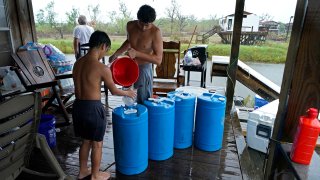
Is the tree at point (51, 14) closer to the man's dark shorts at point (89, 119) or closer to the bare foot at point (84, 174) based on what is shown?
the man's dark shorts at point (89, 119)

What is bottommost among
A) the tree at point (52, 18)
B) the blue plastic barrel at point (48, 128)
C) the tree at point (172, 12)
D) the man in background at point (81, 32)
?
the blue plastic barrel at point (48, 128)

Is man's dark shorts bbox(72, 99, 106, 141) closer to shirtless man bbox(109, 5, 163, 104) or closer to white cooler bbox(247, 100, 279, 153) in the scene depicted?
shirtless man bbox(109, 5, 163, 104)

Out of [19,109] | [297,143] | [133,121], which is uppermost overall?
[19,109]

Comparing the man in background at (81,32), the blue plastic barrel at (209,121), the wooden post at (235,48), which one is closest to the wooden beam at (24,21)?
the man in background at (81,32)

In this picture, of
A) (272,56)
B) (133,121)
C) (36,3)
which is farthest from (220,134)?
(272,56)

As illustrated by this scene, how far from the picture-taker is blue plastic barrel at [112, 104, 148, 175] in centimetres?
195

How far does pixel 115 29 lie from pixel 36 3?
13.2ft

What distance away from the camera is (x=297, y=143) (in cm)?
123

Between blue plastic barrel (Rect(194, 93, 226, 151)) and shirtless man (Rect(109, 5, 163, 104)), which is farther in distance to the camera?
blue plastic barrel (Rect(194, 93, 226, 151))

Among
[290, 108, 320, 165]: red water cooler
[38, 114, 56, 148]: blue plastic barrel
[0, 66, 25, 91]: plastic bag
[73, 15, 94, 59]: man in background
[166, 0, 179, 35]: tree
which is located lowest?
[38, 114, 56, 148]: blue plastic barrel

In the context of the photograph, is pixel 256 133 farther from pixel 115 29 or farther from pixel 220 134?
pixel 115 29

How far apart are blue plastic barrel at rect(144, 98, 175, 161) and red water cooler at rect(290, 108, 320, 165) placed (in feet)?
3.91

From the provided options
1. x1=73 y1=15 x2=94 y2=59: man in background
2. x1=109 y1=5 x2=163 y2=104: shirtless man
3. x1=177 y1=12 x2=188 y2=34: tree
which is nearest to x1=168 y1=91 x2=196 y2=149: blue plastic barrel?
x1=109 y1=5 x2=163 y2=104: shirtless man

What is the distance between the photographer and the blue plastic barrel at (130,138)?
1.95m
